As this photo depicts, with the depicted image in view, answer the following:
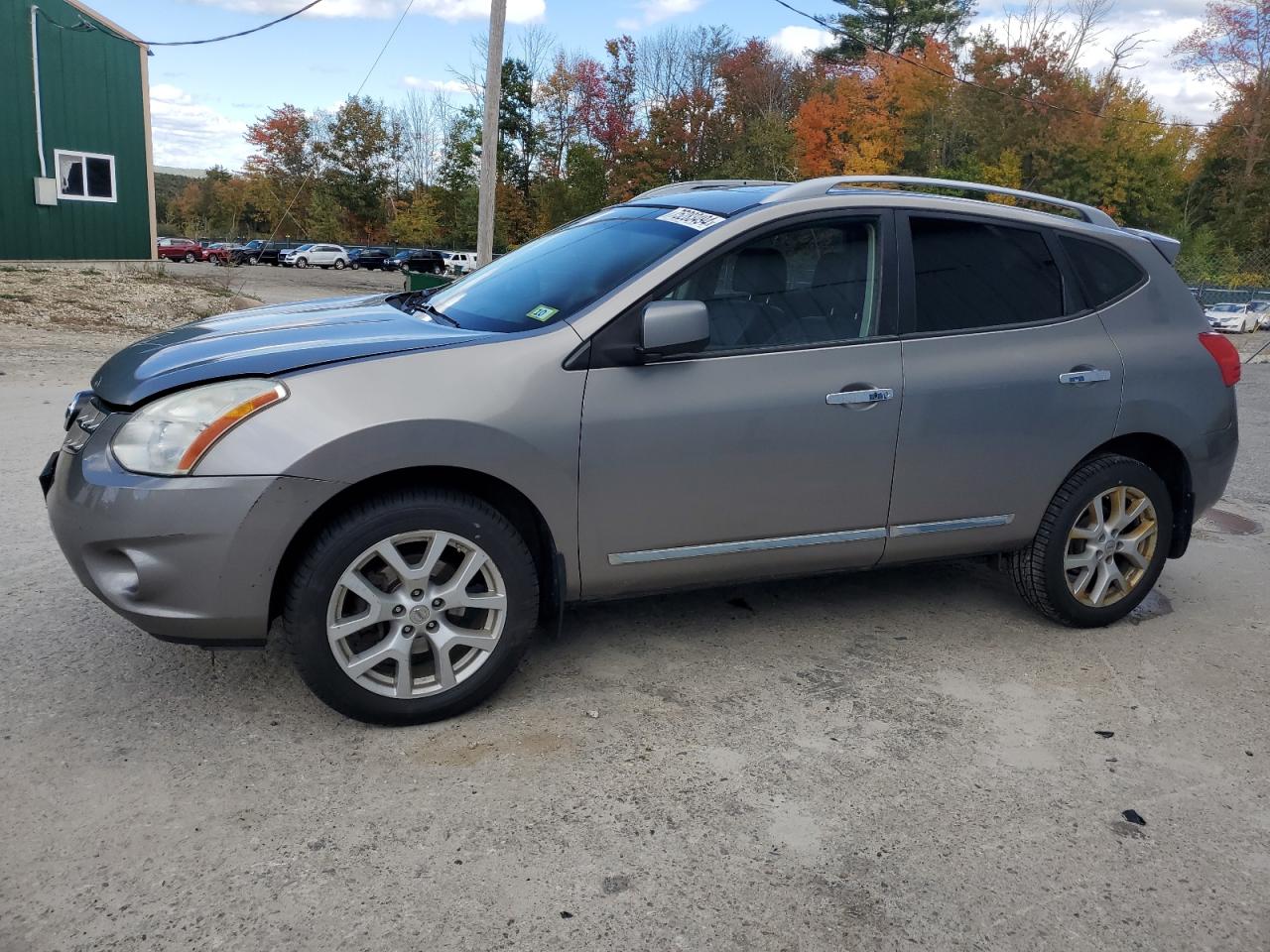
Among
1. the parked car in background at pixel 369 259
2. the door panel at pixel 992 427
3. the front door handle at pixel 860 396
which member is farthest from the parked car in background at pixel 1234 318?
the parked car in background at pixel 369 259

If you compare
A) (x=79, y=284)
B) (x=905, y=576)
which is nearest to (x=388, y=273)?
(x=79, y=284)

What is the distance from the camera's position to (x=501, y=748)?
3113mm

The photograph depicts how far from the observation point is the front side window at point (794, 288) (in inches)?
139

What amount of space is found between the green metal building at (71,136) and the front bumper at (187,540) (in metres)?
23.4

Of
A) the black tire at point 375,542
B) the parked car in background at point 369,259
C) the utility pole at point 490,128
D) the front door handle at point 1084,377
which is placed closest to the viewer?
the black tire at point 375,542

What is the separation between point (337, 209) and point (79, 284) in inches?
2014

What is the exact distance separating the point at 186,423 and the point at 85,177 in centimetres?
2445

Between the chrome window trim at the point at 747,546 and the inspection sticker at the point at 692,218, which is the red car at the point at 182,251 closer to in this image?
the inspection sticker at the point at 692,218

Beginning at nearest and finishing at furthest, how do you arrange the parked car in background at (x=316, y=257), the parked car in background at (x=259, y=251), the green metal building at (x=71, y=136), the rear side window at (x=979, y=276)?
the rear side window at (x=979, y=276) → the green metal building at (x=71, y=136) → the parked car in background at (x=259, y=251) → the parked car in background at (x=316, y=257)

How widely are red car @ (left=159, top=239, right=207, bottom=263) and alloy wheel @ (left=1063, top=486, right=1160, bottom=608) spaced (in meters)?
52.7

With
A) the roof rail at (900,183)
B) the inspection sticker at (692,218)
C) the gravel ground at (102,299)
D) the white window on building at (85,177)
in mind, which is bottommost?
the gravel ground at (102,299)

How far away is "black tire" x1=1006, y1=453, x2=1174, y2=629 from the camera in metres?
4.09

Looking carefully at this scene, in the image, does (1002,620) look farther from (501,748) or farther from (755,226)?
(501,748)

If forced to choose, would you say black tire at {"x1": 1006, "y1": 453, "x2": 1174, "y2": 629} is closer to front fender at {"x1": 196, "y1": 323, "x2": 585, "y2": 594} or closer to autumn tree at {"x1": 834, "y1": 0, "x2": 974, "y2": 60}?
front fender at {"x1": 196, "y1": 323, "x2": 585, "y2": 594}
